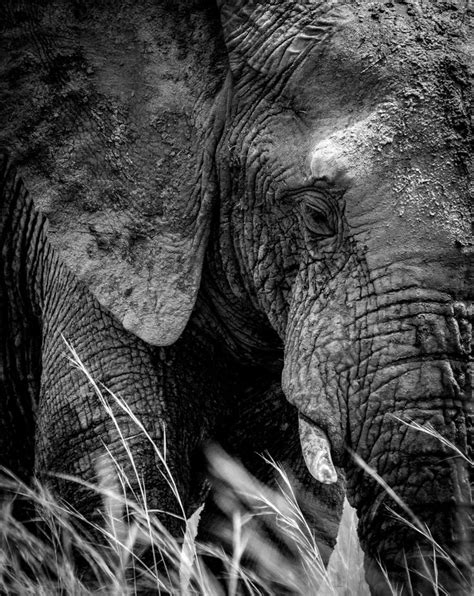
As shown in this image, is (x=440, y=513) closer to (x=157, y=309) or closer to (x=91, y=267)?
(x=157, y=309)

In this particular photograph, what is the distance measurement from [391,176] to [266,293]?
0.70 m

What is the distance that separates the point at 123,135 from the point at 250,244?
22.4 inches

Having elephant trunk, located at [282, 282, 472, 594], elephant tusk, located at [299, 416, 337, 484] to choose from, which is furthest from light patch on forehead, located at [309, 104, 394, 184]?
elephant tusk, located at [299, 416, 337, 484]

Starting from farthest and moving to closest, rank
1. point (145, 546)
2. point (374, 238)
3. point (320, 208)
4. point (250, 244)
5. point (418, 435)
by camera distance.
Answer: point (145, 546) < point (250, 244) < point (320, 208) < point (374, 238) < point (418, 435)

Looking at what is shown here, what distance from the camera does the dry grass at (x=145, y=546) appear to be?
Result: 270 cm

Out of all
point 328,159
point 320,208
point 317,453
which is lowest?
point 317,453

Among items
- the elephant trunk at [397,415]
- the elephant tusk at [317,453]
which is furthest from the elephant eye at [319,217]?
the elephant tusk at [317,453]

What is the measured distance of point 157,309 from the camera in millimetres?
3299

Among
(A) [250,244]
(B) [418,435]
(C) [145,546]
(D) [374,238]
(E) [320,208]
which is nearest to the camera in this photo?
(B) [418,435]

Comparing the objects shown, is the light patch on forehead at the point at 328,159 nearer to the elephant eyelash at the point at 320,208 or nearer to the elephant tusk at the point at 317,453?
the elephant eyelash at the point at 320,208

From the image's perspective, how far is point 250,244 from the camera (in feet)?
10.8

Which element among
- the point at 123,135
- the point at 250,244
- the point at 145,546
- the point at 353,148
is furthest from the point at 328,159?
the point at 145,546

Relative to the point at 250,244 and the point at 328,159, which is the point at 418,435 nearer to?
the point at 328,159

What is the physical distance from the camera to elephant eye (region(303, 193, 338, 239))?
2.93m
